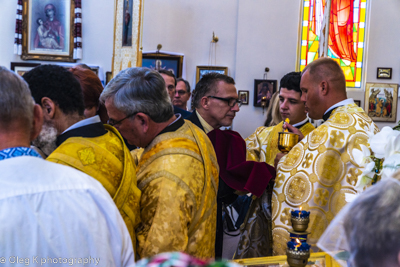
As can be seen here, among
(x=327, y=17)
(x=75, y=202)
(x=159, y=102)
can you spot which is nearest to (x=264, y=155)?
(x=159, y=102)

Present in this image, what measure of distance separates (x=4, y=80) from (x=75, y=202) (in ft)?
1.34

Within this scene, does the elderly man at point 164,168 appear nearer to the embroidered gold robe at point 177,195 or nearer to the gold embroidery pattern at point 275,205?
the embroidered gold robe at point 177,195

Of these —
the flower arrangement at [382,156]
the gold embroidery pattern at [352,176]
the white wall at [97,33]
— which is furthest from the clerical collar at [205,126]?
the white wall at [97,33]

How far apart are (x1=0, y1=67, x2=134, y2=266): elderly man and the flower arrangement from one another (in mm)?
971

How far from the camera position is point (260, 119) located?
9070 mm

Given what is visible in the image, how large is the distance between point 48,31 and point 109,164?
8419 millimetres

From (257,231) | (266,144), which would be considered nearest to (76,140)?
(257,231)

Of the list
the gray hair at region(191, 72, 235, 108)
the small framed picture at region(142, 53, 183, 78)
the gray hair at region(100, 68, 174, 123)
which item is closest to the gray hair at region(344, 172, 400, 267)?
the gray hair at region(100, 68, 174, 123)

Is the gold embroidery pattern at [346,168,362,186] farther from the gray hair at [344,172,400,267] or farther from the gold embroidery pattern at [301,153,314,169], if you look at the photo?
the gray hair at [344,172,400,267]

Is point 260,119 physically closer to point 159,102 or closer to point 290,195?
point 290,195

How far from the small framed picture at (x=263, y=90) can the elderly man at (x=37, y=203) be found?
25.8ft

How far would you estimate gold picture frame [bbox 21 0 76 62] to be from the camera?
9.17 metres

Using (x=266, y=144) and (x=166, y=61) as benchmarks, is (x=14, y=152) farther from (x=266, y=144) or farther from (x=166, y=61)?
(x=166, y=61)

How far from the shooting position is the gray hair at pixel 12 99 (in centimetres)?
115
